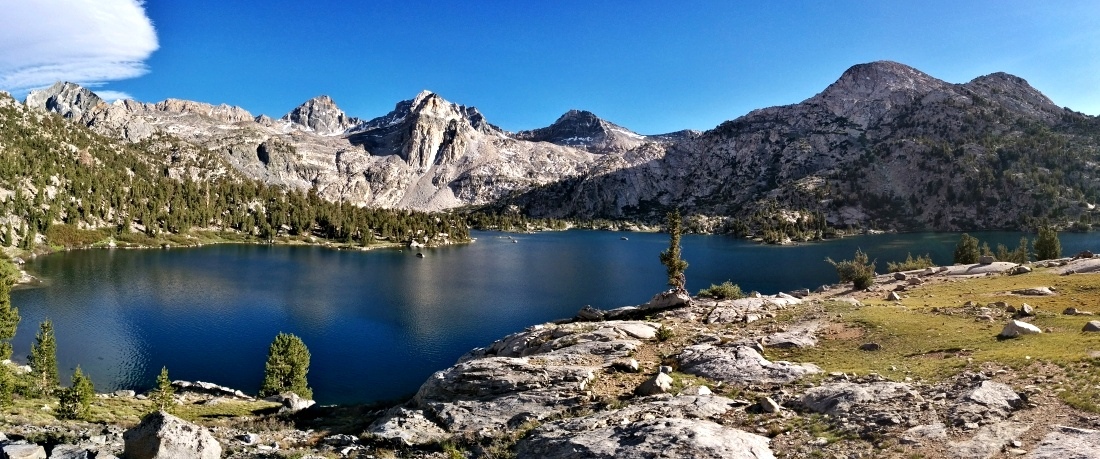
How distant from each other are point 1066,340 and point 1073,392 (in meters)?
9.58

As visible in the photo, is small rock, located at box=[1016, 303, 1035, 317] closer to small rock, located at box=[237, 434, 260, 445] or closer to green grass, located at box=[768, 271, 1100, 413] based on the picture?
green grass, located at box=[768, 271, 1100, 413]

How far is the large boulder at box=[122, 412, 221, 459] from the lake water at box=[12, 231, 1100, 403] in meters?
26.7

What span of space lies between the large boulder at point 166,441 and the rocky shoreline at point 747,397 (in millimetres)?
374

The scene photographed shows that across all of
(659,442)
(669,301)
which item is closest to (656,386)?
(659,442)

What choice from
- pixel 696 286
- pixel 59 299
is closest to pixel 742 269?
pixel 696 286

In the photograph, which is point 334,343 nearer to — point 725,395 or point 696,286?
point 725,395

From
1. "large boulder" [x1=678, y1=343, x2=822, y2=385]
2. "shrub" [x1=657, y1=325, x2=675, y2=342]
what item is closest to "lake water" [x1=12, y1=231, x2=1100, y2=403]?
"shrub" [x1=657, y1=325, x2=675, y2=342]

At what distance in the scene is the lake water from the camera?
6291cm

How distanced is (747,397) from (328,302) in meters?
91.4

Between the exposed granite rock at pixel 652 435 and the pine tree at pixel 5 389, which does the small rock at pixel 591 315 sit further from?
the pine tree at pixel 5 389

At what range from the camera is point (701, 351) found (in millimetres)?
33031

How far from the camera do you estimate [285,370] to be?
53312 mm

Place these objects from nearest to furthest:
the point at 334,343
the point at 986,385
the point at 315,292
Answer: the point at 986,385
the point at 334,343
the point at 315,292

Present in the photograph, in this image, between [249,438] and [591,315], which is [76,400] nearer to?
[249,438]
